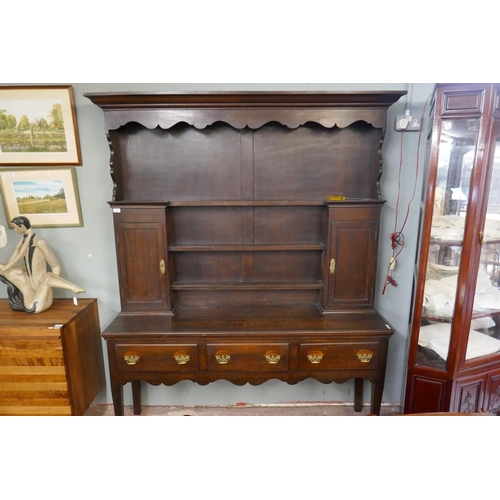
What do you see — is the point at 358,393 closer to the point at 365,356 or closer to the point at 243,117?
the point at 365,356

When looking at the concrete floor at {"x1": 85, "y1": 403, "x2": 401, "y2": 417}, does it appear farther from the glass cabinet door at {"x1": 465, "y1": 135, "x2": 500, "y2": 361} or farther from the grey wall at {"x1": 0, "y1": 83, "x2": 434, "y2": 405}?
the glass cabinet door at {"x1": 465, "y1": 135, "x2": 500, "y2": 361}

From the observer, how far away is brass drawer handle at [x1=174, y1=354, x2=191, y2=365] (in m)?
1.57

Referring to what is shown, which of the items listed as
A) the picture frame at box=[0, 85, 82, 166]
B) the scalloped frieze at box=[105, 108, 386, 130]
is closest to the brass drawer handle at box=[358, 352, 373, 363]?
the scalloped frieze at box=[105, 108, 386, 130]

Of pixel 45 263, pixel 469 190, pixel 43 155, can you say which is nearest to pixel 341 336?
pixel 469 190

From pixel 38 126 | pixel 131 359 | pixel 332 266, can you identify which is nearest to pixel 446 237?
pixel 332 266

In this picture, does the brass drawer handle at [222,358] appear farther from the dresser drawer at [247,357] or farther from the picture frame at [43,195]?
the picture frame at [43,195]

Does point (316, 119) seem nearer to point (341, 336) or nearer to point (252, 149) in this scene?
point (252, 149)

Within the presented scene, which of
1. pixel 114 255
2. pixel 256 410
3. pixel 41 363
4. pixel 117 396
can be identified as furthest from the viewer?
pixel 256 410

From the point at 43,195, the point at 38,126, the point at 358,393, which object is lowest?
the point at 358,393

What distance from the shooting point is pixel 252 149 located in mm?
1742

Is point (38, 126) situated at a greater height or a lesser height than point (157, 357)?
greater

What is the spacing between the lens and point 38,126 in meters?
1.70

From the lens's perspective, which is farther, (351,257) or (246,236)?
(246,236)

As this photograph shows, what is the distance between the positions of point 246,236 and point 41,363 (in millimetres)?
1299
